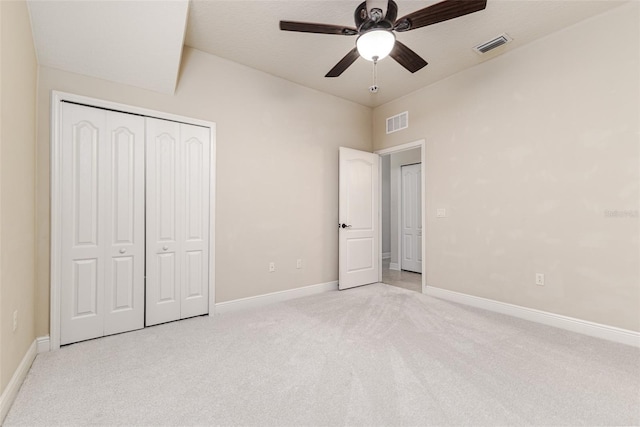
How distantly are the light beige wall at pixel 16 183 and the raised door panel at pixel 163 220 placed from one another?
0.84 m

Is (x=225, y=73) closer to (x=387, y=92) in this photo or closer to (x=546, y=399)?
(x=387, y=92)

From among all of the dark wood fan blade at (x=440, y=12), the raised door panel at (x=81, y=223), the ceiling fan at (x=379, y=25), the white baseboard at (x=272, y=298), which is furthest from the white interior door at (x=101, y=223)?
the dark wood fan blade at (x=440, y=12)

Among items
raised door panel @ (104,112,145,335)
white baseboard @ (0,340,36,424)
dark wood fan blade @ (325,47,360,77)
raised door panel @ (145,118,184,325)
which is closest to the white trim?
white baseboard @ (0,340,36,424)

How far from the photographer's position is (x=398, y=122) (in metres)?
4.48

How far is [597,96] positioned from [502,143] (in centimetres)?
84

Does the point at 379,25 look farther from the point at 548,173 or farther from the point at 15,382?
the point at 15,382

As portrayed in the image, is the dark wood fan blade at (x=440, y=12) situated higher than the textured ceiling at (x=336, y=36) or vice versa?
the textured ceiling at (x=336, y=36)

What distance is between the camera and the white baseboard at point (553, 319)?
2.50 metres

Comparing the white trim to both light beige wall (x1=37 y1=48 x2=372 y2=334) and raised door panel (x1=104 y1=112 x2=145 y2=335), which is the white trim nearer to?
Answer: raised door panel (x1=104 y1=112 x2=145 y2=335)

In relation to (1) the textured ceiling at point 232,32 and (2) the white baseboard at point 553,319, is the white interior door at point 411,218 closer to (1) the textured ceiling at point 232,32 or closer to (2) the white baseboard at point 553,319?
(2) the white baseboard at point 553,319

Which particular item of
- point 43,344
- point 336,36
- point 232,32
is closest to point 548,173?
point 336,36

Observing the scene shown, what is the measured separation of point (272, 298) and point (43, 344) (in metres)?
2.12

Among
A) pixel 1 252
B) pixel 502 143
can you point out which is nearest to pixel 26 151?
pixel 1 252

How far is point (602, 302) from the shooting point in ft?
8.59
